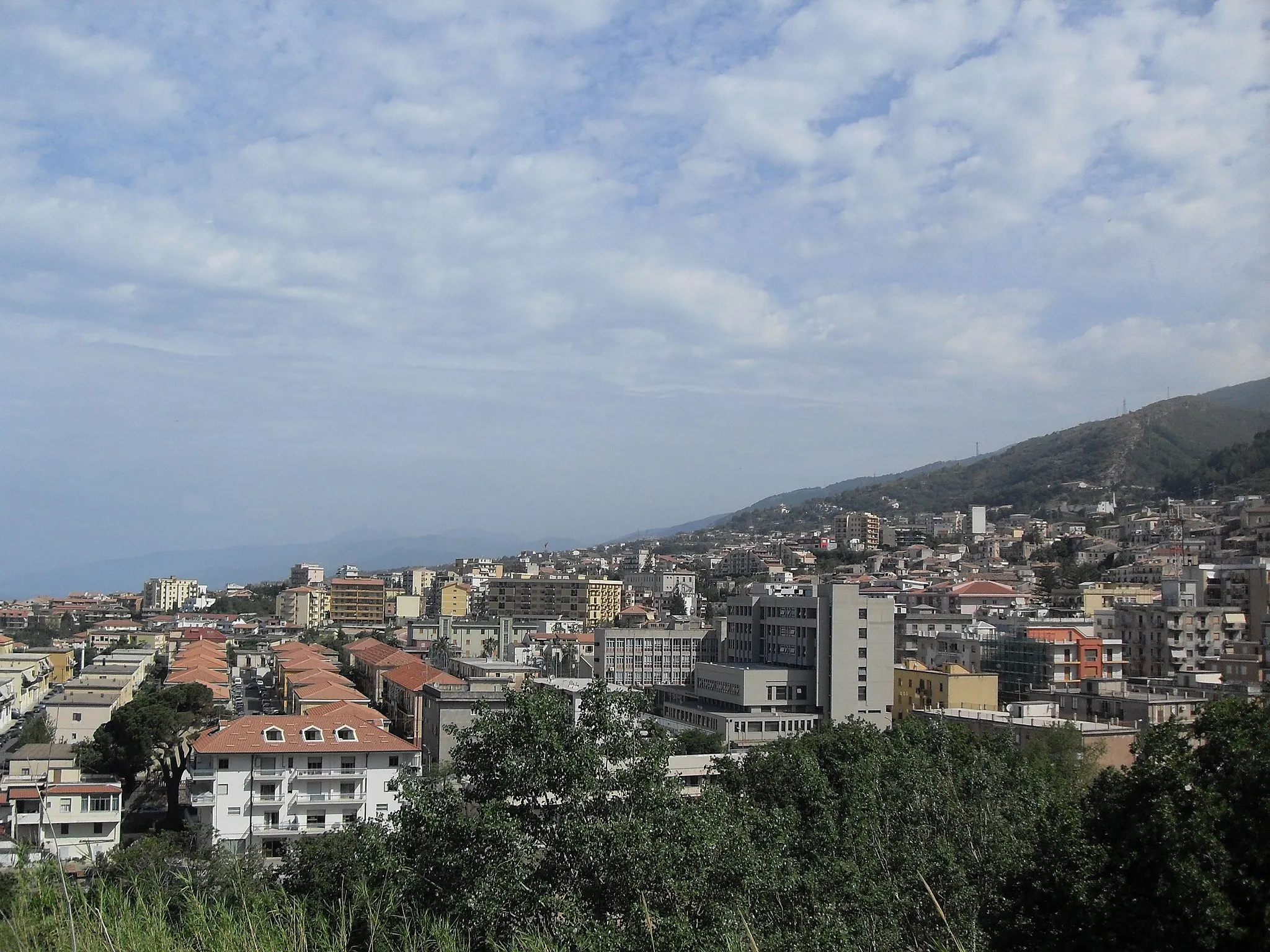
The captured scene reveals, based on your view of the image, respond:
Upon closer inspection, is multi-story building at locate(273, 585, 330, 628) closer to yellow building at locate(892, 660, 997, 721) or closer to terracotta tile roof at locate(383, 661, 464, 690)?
terracotta tile roof at locate(383, 661, 464, 690)

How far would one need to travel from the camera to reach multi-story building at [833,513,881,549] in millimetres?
83000

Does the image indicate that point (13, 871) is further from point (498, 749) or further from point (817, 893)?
point (817, 893)

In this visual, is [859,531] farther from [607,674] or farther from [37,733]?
[37,733]

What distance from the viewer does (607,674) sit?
31328 millimetres

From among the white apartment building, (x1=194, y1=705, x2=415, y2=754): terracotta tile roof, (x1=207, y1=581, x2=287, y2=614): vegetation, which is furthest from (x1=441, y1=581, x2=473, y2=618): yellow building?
the white apartment building

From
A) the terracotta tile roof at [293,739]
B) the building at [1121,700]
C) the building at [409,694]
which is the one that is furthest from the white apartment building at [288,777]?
the building at [1121,700]

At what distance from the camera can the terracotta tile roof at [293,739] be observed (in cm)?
1655

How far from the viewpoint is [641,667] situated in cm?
3175

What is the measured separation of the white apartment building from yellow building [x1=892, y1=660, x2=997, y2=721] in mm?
12955

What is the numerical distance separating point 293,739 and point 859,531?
2830 inches

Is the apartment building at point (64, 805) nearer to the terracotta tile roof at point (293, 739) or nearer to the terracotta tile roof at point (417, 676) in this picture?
the terracotta tile roof at point (293, 739)

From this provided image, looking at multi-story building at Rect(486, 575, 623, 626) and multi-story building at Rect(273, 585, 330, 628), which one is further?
multi-story building at Rect(273, 585, 330, 628)

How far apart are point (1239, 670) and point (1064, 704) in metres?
5.69

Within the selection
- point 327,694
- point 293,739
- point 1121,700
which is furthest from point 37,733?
point 1121,700
